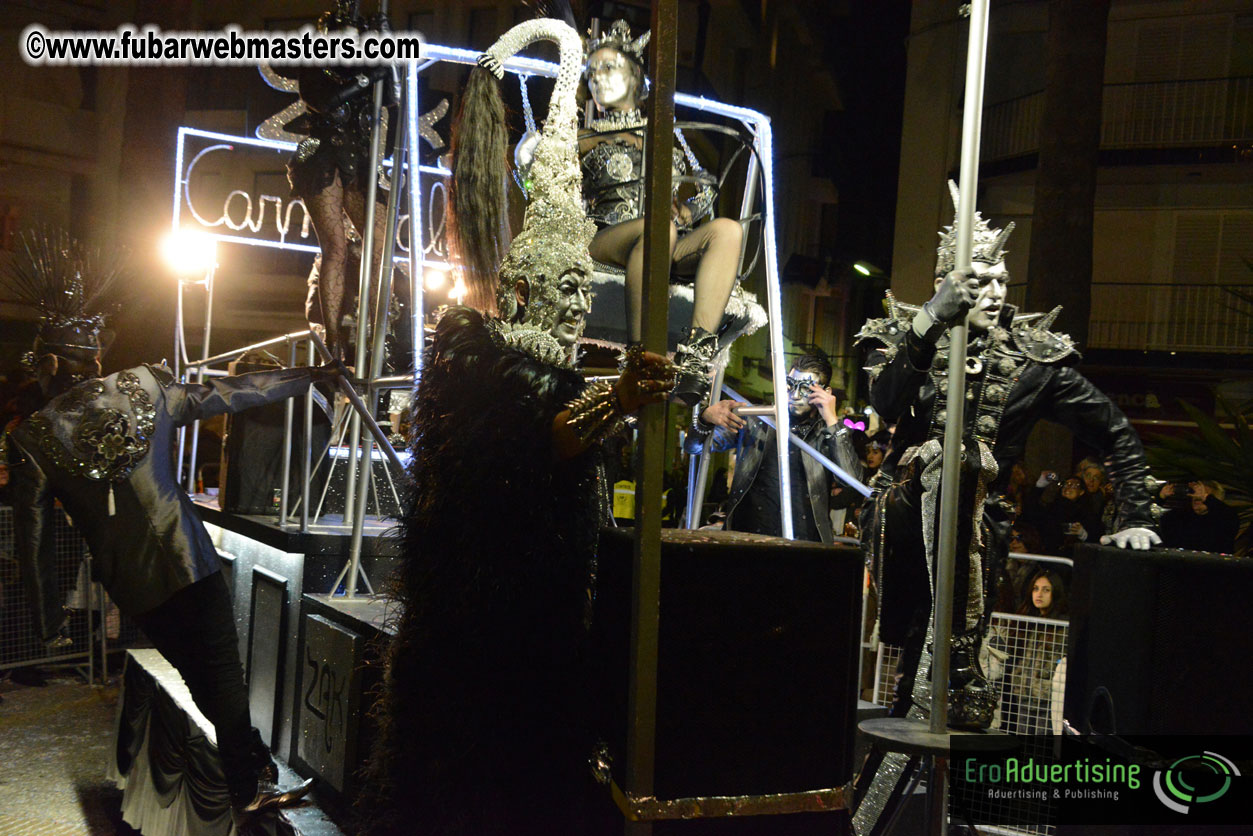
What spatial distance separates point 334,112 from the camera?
5.14m

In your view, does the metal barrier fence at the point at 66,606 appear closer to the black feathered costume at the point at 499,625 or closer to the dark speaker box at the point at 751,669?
the black feathered costume at the point at 499,625

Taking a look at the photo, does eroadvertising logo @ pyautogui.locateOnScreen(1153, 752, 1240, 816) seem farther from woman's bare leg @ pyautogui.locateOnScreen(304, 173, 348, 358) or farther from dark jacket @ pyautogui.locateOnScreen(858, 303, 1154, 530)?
woman's bare leg @ pyautogui.locateOnScreen(304, 173, 348, 358)

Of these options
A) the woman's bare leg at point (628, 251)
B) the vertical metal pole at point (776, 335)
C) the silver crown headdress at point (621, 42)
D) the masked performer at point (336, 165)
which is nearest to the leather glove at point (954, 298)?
the vertical metal pole at point (776, 335)

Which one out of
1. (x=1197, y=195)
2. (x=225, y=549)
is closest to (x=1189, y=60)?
(x=1197, y=195)

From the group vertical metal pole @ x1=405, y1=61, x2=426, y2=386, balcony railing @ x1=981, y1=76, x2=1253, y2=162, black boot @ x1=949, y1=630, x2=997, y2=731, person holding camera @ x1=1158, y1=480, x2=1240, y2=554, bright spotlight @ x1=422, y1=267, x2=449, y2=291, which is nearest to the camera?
black boot @ x1=949, y1=630, x2=997, y2=731

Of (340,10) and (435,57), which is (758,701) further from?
(340,10)

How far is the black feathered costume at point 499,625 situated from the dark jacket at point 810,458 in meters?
3.22

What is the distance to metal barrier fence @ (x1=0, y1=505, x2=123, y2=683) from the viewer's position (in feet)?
22.9

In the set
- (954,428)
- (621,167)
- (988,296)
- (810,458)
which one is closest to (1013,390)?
(988,296)

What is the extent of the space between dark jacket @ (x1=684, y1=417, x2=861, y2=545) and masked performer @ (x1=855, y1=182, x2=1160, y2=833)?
207 centimetres

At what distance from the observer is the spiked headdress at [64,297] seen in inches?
179

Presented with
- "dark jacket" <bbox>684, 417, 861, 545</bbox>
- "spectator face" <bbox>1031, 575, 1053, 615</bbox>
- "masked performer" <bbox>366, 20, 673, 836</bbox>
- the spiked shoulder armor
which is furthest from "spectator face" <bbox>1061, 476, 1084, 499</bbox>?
"masked performer" <bbox>366, 20, 673, 836</bbox>

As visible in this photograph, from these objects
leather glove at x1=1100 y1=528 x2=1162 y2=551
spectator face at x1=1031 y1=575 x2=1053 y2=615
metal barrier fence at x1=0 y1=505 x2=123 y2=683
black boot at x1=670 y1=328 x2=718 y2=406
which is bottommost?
metal barrier fence at x1=0 y1=505 x2=123 y2=683

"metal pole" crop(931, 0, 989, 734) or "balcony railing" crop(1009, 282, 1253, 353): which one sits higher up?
"balcony railing" crop(1009, 282, 1253, 353)
